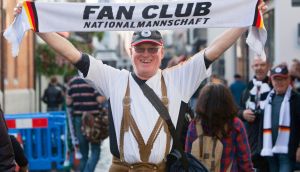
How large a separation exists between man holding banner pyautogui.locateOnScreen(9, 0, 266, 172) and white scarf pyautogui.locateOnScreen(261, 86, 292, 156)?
142 inches

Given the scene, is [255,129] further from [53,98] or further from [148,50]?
[53,98]

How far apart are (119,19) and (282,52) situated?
12086mm

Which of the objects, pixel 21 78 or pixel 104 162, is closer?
pixel 104 162

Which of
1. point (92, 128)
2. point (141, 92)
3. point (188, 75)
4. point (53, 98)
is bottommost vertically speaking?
point (92, 128)

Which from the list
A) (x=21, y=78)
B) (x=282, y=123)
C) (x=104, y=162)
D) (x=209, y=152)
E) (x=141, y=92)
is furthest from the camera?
(x=21, y=78)

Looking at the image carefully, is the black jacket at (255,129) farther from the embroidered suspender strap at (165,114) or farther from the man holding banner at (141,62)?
the embroidered suspender strap at (165,114)

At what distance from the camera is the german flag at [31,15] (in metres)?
5.20

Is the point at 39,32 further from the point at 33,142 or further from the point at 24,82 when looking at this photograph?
the point at 24,82

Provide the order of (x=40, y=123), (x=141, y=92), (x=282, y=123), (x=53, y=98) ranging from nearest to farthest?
(x=141, y=92), (x=282, y=123), (x=40, y=123), (x=53, y=98)

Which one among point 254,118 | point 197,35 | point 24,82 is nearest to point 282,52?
point 254,118

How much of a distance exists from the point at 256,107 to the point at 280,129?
19.5 inches

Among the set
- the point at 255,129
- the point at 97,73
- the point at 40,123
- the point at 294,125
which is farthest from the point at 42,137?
the point at 97,73

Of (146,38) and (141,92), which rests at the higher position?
(146,38)

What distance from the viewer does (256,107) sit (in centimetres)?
922
